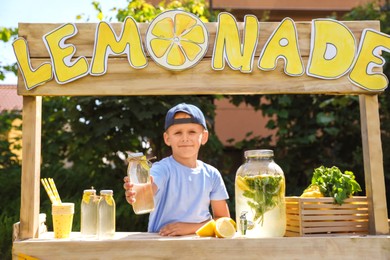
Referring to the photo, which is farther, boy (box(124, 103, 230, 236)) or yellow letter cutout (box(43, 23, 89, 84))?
boy (box(124, 103, 230, 236))

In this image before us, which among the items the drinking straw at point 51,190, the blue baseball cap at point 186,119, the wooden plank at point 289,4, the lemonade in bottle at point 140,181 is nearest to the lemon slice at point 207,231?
the lemonade in bottle at point 140,181

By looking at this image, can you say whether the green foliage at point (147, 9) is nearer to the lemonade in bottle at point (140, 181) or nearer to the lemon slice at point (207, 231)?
the lemonade in bottle at point (140, 181)

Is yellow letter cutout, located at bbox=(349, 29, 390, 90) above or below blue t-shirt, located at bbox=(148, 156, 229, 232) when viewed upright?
above

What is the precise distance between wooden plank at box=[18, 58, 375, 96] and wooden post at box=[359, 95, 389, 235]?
0.43 feet

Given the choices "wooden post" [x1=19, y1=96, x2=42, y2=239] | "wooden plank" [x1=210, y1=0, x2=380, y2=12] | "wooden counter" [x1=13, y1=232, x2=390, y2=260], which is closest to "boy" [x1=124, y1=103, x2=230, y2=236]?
"wooden counter" [x1=13, y1=232, x2=390, y2=260]

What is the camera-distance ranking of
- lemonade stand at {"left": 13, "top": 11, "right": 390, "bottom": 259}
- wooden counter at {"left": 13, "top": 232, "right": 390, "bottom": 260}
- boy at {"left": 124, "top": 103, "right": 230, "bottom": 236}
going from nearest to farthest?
wooden counter at {"left": 13, "top": 232, "right": 390, "bottom": 260}, lemonade stand at {"left": 13, "top": 11, "right": 390, "bottom": 259}, boy at {"left": 124, "top": 103, "right": 230, "bottom": 236}

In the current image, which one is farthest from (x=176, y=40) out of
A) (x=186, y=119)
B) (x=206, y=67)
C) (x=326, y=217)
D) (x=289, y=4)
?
(x=289, y=4)

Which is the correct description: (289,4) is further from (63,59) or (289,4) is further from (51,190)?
(51,190)

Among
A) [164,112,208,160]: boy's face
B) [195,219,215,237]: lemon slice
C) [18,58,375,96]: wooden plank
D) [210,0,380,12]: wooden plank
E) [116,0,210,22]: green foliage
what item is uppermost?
[210,0,380,12]: wooden plank

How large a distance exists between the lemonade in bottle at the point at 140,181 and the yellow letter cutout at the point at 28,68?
0.48 m

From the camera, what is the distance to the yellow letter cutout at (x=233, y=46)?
1780mm

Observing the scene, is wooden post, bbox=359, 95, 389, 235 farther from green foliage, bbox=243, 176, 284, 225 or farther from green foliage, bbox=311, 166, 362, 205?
green foliage, bbox=243, 176, 284, 225

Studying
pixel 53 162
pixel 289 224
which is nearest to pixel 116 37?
pixel 289 224

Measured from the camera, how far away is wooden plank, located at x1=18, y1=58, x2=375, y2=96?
175 cm
